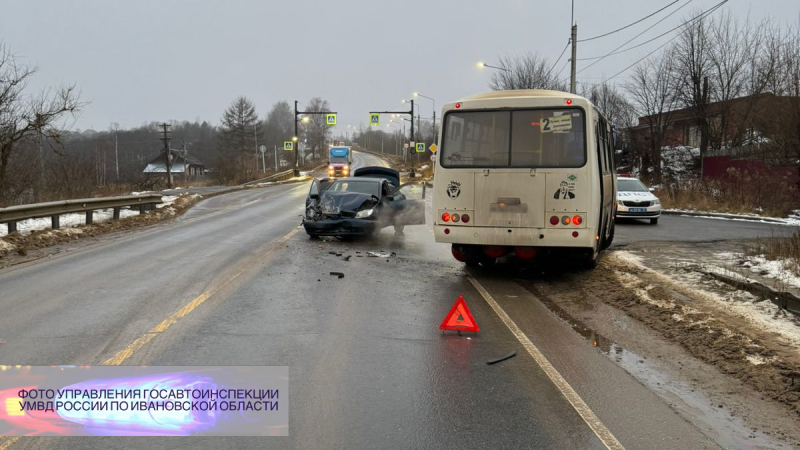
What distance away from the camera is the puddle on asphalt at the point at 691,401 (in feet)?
12.8

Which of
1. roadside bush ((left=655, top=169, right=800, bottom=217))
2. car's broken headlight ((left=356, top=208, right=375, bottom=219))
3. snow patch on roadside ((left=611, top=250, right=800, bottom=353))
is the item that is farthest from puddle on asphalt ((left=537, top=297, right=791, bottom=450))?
roadside bush ((left=655, top=169, right=800, bottom=217))

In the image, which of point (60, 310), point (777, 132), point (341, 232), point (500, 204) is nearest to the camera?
point (60, 310)

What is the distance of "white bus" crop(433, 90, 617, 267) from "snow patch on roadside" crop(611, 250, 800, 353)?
147cm

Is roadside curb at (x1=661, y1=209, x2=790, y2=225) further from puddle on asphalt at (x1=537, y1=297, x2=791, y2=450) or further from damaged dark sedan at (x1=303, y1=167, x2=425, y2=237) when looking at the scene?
puddle on asphalt at (x1=537, y1=297, x2=791, y2=450)

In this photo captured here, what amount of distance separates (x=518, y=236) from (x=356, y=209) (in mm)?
5706

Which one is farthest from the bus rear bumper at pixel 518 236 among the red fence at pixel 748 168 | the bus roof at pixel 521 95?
the red fence at pixel 748 168

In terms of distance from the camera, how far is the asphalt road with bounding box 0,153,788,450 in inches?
155

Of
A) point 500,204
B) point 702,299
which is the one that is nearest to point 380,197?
point 500,204

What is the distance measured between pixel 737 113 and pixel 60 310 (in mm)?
40408

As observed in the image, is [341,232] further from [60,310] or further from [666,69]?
[666,69]

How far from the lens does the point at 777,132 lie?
984 inches

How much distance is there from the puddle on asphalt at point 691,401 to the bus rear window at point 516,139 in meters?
3.37

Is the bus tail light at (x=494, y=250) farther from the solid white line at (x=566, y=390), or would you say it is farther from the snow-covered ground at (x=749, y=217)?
the snow-covered ground at (x=749, y=217)

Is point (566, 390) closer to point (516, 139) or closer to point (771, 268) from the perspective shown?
point (516, 139)
